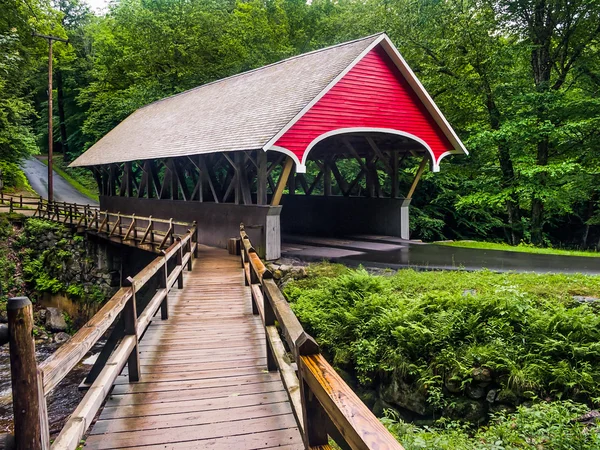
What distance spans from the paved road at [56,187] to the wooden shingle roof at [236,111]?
12321mm

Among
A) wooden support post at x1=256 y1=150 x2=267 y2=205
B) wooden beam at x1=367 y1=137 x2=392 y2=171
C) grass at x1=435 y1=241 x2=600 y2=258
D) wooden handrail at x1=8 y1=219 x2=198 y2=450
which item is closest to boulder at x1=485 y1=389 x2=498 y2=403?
wooden handrail at x1=8 y1=219 x2=198 y2=450

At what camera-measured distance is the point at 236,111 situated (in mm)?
13750

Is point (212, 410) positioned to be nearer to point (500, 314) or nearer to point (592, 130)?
point (500, 314)

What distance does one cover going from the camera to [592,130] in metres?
14.7

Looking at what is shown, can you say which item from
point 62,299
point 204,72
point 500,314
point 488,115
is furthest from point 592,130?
point 204,72

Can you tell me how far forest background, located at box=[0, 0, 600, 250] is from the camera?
51.0ft

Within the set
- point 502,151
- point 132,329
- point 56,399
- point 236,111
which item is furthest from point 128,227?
point 502,151

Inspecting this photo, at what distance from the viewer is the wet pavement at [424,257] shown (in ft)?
32.3

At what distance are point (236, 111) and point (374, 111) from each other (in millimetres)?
4161

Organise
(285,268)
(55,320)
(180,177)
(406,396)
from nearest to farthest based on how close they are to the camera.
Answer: (406,396)
(285,268)
(55,320)
(180,177)

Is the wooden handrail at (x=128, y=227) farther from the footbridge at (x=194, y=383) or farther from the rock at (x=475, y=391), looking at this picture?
the rock at (x=475, y=391)

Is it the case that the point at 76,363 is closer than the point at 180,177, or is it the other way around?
the point at 76,363

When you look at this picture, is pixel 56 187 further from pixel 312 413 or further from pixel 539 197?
pixel 312 413

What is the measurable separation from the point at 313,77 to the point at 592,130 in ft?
30.5
